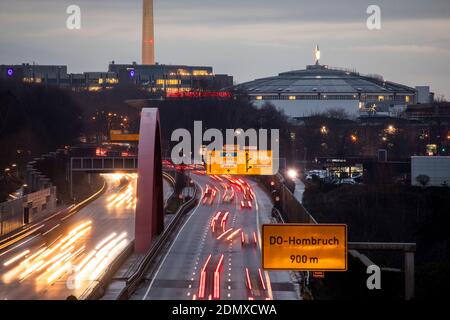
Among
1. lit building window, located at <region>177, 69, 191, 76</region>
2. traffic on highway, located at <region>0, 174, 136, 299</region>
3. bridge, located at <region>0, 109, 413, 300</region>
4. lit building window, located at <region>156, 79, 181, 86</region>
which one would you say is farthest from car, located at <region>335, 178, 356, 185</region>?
lit building window, located at <region>177, 69, 191, 76</region>

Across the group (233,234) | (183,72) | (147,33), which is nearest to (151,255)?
(233,234)

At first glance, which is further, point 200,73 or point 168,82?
point 200,73

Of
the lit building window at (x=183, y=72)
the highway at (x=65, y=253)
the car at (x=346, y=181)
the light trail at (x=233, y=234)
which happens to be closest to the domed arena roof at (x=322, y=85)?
the lit building window at (x=183, y=72)

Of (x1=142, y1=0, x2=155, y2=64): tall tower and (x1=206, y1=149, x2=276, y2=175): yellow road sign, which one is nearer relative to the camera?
(x1=206, y1=149, x2=276, y2=175): yellow road sign

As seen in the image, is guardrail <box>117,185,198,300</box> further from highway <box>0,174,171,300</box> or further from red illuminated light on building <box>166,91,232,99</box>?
red illuminated light on building <box>166,91,232,99</box>

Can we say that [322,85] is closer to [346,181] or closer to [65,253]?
[346,181]

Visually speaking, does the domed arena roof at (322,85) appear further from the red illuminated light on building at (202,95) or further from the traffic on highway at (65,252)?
the traffic on highway at (65,252)
